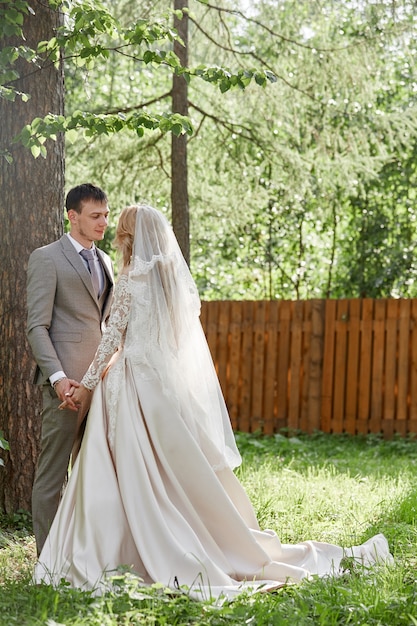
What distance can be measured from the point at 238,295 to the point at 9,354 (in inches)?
643

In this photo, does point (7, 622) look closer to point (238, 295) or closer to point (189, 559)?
point (189, 559)

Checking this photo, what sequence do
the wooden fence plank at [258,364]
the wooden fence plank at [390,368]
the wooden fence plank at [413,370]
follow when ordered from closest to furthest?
1. the wooden fence plank at [413,370]
2. the wooden fence plank at [390,368]
3. the wooden fence plank at [258,364]

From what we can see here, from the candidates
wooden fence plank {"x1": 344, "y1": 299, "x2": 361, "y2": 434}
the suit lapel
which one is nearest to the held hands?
the suit lapel

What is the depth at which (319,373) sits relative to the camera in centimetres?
1161

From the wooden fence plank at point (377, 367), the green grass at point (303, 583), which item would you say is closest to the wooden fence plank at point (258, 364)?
the wooden fence plank at point (377, 367)

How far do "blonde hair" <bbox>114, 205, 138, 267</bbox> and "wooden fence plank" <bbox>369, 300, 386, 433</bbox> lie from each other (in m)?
6.76

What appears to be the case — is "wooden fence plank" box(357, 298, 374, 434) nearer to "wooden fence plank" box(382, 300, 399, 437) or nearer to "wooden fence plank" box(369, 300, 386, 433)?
"wooden fence plank" box(369, 300, 386, 433)

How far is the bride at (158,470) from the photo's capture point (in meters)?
4.34

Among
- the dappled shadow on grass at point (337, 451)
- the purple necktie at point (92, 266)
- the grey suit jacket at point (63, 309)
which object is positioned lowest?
the dappled shadow on grass at point (337, 451)

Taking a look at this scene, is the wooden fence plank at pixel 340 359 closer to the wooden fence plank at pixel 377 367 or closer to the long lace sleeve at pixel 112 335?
the wooden fence plank at pixel 377 367

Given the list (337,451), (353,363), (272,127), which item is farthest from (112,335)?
(353,363)

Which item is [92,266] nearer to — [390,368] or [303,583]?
[303,583]

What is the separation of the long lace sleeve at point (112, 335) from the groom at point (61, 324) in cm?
17

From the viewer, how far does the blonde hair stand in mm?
4844
